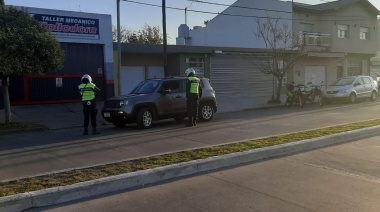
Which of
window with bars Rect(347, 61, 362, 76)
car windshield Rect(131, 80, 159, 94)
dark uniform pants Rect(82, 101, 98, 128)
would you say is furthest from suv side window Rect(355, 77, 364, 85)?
dark uniform pants Rect(82, 101, 98, 128)

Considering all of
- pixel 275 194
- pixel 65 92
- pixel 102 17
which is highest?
pixel 102 17

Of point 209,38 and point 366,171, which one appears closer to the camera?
point 366,171

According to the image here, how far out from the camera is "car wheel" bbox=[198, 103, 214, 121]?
14028 millimetres

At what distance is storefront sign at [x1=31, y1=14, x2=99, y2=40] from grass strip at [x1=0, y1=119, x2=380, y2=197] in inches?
473

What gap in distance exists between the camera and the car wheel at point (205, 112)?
1403 cm

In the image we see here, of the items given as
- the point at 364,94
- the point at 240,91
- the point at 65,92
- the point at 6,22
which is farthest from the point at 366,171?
the point at 240,91

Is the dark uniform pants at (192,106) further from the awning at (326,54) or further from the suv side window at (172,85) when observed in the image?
the awning at (326,54)

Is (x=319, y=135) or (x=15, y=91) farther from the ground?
(x=15, y=91)

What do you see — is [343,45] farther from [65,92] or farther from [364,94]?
[65,92]

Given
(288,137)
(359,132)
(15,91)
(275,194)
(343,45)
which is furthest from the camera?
(343,45)

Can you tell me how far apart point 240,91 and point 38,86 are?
1343cm

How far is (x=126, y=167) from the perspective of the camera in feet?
21.7

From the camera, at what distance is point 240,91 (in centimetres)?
2605

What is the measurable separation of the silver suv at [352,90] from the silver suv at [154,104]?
1050 cm
